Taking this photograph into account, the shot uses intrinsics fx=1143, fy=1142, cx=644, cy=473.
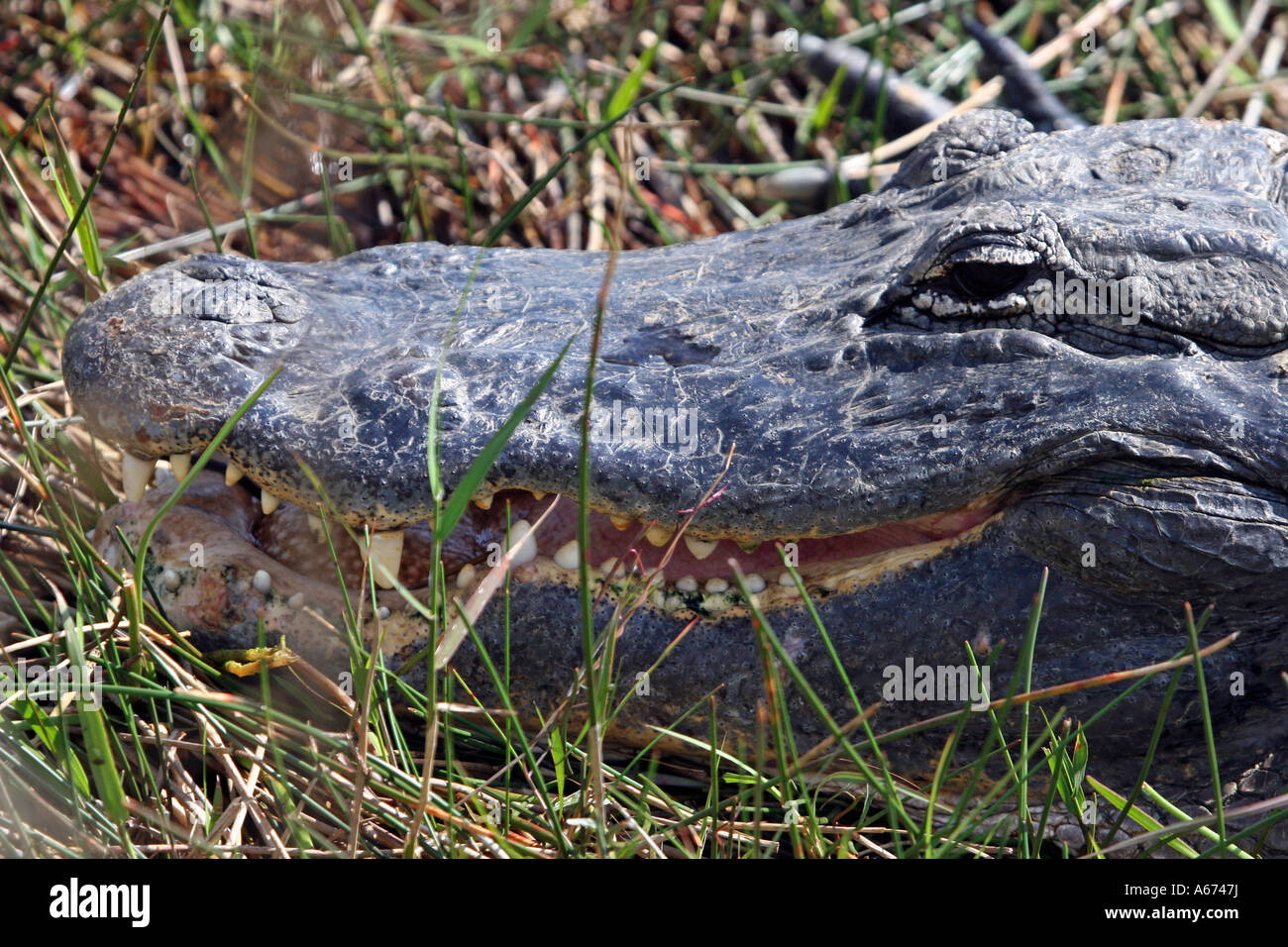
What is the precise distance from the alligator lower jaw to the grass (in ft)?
0.29

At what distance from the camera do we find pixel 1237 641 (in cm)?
224

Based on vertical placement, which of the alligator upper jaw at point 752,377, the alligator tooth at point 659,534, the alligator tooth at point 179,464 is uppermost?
the alligator upper jaw at point 752,377

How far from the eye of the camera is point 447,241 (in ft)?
13.6

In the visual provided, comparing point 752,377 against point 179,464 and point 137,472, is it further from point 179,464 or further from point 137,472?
point 137,472

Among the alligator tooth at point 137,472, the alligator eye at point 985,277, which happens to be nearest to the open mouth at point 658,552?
the alligator tooth at point 137,472

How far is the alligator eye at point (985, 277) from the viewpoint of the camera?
2.30 metres

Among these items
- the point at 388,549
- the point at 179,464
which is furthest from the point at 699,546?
the point at 179,464

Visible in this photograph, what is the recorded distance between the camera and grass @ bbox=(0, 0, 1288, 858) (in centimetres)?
198

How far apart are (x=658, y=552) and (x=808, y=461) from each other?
0.37 metres

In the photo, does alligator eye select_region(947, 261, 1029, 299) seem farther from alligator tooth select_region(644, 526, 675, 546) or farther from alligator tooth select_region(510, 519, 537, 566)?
alligator tooth select_region(510, 519, 537, 566)

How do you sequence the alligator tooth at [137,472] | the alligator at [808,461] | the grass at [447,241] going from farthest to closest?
the alligator tooth at [137,472] → the alligator at [808,461] → the grass at [447,241]

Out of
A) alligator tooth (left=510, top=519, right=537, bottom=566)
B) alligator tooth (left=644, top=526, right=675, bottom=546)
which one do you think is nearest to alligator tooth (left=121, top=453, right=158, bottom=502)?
alligator tooth (left=510, top=519, right=537, bottom=566)

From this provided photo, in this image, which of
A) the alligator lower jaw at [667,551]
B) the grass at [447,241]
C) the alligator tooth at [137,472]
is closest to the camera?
the grass at [447,241]

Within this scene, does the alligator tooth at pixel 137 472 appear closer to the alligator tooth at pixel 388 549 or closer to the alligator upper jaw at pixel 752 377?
the alligator upper jaw at pixel 752 377
